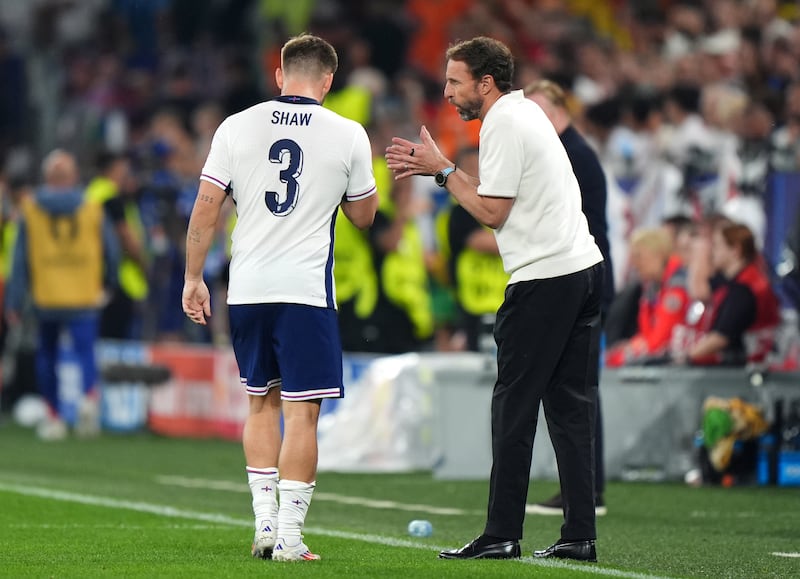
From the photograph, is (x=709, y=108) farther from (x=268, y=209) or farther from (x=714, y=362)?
Answer: (x=268, y=209)

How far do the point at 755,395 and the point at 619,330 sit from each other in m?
2.23

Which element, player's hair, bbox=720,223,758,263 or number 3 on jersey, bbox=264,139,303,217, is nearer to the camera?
number 3 on jersey, bbox=264,139,303,217

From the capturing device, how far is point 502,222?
7.38 meters

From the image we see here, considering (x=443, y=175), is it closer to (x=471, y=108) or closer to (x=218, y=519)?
(x=471, y=108)

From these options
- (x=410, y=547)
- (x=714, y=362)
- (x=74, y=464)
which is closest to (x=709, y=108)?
(x=714, y=362)

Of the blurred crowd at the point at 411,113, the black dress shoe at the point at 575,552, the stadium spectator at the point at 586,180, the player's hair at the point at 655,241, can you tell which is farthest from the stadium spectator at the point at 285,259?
the player's hair at the point at 655,241

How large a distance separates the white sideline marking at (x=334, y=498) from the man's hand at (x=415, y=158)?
10.5 feet

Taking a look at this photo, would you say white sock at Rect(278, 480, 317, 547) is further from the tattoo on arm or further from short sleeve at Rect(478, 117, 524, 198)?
short sleeve at Rect(478, 117, 524, 198)

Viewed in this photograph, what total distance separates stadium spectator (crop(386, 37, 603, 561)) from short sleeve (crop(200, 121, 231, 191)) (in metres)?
0.67

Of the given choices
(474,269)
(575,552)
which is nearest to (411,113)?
(474,269)

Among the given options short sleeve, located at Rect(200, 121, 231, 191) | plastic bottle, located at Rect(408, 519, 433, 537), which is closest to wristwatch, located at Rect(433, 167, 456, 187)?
short sleeve, located at Rect(200, 121, 231, 191)

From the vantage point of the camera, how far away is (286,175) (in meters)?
7.38

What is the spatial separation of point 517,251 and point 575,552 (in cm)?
126

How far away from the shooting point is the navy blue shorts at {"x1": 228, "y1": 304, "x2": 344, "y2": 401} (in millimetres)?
7344
